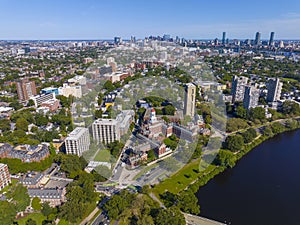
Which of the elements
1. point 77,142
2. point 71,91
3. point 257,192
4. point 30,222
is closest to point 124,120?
point 77,142

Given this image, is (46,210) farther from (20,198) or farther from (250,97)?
(250,97)

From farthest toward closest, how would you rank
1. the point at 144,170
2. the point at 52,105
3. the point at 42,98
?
the point at 42,98
the point at 52,105
the point at 144,170

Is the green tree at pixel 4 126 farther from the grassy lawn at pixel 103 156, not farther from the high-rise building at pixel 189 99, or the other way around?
the high-rise building at pixel 189 99

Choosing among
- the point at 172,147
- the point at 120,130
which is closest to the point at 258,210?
the point at 172,147

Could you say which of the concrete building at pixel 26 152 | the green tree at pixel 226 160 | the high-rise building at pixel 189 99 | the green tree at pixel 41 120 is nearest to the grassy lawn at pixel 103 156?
the concrete building at pixel 26 152

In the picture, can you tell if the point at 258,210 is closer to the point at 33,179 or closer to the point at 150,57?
the point at 33,179

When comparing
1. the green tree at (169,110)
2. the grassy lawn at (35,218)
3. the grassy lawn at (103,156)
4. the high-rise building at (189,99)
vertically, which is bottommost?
the grassy lawn at (35,218)

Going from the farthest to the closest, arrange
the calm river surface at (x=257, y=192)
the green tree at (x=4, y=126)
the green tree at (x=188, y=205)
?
the green tree at (x=4, y=126) < the calm river surface at (x=257, y=192) < the green tree at (x=188, y=205)

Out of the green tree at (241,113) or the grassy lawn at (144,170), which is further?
the green tree at (241,113)
